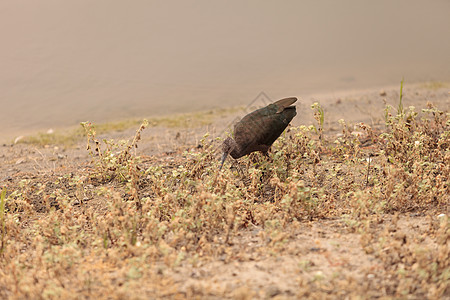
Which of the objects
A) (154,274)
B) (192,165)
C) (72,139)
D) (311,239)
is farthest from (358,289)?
(72,139)

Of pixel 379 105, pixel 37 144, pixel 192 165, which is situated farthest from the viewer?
pixel 379 105

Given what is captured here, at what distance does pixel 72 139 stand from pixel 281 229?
614 centimetres

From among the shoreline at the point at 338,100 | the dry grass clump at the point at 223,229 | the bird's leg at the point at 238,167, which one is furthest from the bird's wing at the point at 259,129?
the shoreline at the point at 338,100

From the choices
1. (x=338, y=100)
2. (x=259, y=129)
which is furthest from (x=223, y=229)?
(x=338, y=100)

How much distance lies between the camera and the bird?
462 centimetres

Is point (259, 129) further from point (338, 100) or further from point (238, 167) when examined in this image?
point (338, 100)

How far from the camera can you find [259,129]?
15.1ft

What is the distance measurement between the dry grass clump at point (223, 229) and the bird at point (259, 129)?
29 centimetres

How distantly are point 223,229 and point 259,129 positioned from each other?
1.17 metres

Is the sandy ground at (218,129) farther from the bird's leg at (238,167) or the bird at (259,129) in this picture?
the bird at (259,129)

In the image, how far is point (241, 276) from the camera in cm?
323

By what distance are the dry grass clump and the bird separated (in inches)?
11.3

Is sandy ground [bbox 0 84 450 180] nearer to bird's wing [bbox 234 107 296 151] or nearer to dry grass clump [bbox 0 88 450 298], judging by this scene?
bird's wing [bbox 234 107 296 151]

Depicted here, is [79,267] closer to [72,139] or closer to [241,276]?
[241,276]
